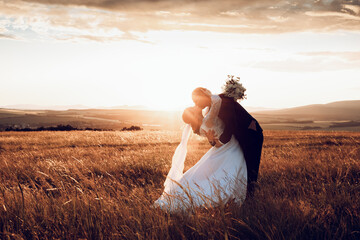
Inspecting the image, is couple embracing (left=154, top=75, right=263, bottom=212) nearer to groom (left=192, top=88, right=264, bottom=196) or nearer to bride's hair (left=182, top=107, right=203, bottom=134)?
groom (left=192, top=88, right=264, bottom=196)

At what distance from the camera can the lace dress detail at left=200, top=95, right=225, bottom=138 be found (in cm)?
498

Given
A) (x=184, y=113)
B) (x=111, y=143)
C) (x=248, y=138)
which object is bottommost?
(x=111, y=143)

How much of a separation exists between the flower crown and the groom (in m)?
0.13

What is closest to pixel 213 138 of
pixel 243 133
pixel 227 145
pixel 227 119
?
pixel 227 145

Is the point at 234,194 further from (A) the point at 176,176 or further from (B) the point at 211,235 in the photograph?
(B) the point at 211,235

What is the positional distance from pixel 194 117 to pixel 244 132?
1018 mm

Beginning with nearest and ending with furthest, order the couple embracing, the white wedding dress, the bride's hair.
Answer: the white wedding dress → the couple embracing → the bride's hair

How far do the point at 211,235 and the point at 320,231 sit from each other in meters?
1.16

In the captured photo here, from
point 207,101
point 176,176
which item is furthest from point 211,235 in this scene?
point 207,101

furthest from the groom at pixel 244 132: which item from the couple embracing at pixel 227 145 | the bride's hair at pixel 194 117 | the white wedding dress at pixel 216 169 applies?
the bride's hair at pixel 194 117

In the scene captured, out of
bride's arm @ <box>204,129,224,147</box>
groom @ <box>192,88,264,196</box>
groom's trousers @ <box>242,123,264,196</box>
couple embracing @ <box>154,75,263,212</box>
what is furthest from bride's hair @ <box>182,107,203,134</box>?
groom's trousers @ <box>242,123,264,196</box>

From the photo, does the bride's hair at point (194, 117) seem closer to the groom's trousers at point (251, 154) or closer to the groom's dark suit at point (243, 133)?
the groom's dark suit at point (243, 133)

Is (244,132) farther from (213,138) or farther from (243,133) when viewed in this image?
(213,138)

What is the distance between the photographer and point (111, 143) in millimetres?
14602
